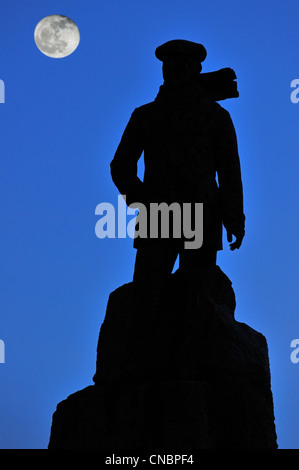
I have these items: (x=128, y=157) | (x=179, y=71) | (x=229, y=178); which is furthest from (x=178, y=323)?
(x=179, y=71)

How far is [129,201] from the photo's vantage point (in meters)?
7.93

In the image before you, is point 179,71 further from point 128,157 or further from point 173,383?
point 173,383

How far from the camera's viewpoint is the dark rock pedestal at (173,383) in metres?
7.11

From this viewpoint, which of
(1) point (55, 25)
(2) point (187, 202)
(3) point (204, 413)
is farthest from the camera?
(1) point (55, 25)

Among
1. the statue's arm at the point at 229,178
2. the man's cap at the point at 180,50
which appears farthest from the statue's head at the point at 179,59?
the statue's arm at the point at 229,178

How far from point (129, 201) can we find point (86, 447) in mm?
2130

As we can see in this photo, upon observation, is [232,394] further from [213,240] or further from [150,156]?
[150,156]

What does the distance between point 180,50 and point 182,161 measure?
1.04 meters

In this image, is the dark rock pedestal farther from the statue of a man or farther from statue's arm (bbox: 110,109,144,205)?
statue's arm (bbox: 110,109,144,205)

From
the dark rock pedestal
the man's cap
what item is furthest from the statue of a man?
the dark rock pedestal

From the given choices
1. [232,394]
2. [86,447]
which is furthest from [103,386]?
[232,394]

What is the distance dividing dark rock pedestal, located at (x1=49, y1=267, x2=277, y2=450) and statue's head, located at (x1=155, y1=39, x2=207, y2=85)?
1.76 m

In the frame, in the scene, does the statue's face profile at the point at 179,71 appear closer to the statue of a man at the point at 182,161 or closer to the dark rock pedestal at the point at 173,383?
the statue of a man at the point at 182,161

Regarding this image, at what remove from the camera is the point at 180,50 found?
8.01m
